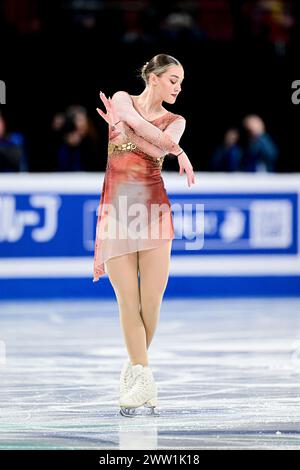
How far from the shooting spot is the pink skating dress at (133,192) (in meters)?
4.62

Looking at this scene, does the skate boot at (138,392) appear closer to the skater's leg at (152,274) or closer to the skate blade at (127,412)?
the skate blade at (127,412)

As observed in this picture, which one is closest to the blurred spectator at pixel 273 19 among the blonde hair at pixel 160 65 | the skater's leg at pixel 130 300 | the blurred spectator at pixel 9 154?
the blurred spectator at pixel 9 154

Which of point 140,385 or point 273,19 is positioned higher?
point 273,19

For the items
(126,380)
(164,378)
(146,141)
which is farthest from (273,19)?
(126,380)

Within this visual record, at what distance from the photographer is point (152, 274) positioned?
467 centimetres

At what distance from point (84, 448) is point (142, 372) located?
0.79 meters

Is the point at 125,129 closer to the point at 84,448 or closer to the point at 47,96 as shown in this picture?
Answer: the point at 84,448

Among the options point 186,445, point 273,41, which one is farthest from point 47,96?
point 186,445

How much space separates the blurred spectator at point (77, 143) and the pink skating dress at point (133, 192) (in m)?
6.11

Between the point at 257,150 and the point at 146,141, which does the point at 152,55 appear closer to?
the point at 257,150

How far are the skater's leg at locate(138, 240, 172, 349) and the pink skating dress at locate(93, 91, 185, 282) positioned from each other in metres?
0.04

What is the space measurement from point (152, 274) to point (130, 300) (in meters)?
0.14

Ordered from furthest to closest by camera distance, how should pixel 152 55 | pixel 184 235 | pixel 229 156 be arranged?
pixel 152 55, pixel 229 156, pixel 184 235
